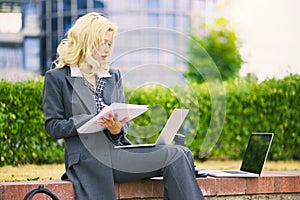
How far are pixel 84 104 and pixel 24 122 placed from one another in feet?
7.49

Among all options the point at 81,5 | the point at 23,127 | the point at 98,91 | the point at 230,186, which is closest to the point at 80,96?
the point at 98,91

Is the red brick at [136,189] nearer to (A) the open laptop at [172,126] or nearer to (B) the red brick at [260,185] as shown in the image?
(A) the open laptop at [172,126]

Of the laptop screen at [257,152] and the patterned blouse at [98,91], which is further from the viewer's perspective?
the laptop screen at [257,152]

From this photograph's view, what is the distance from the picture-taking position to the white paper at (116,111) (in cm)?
319

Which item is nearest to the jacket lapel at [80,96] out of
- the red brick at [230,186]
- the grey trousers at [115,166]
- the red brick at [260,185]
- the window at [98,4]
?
the grey trousers at [115,166]

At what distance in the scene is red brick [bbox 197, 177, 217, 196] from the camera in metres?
3.88

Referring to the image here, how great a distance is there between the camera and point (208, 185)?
12.8 feet

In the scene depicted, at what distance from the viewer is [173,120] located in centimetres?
350

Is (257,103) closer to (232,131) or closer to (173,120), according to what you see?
(232,131)

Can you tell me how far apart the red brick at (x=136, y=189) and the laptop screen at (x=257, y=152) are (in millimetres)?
726

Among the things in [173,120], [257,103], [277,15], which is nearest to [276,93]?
[257,103]

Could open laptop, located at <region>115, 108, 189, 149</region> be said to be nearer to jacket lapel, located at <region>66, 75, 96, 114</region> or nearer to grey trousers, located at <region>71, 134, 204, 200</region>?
grey trousers, located at <region>71, 134, 204, 200</region>

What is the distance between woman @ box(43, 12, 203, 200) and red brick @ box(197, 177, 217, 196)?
284 mm

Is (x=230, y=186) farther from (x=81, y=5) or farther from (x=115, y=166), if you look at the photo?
(x=81, y=5)
